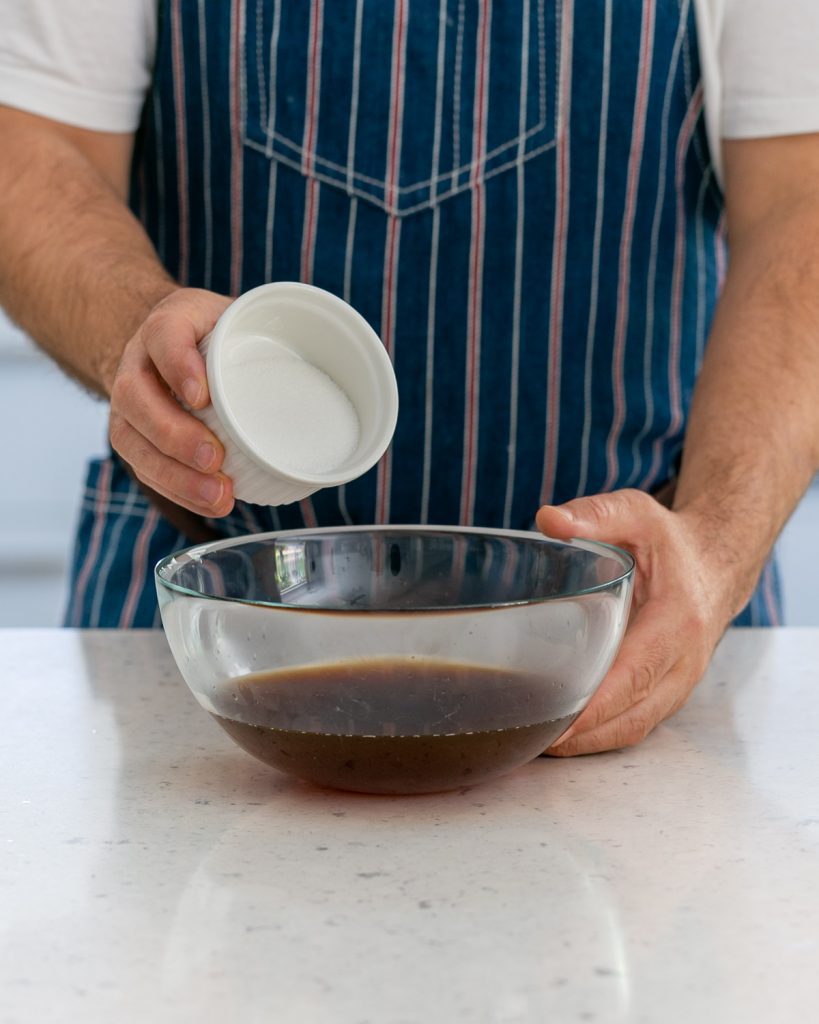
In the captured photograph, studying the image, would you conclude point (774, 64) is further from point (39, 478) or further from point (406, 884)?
point (39, 478)

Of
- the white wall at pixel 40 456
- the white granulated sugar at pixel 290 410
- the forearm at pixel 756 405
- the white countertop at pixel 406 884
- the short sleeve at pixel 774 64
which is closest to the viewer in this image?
the white countertop at pixel 406 884

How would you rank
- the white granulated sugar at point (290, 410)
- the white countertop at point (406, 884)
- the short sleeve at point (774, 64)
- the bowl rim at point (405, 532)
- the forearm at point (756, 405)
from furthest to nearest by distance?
the short sleeve at point (774, 64), the forearm at point (756, 405), the white granulated sugar at point (290, 410), the bowl rim at point (405, 532), the white countertop at point (406, 884)

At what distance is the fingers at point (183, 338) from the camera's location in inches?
33.1

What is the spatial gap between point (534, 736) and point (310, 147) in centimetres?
76

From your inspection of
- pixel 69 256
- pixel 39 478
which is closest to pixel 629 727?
pixel 69 256

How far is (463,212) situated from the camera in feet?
4.45

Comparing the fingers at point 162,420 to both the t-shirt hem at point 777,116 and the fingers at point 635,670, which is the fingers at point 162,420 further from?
the t-shirt hem at point 777,116

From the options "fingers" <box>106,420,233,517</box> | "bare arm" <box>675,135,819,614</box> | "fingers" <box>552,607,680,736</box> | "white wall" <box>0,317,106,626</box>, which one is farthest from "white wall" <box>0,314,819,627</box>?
"fingers" <box>552,607,680,736</box>

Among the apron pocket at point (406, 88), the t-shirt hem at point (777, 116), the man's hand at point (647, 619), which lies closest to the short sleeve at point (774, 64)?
the t-shirt hem at point (777, 116)

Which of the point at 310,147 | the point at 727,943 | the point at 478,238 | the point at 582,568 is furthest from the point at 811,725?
the point at 310,147

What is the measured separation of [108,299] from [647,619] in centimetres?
53

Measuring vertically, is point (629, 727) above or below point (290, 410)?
below

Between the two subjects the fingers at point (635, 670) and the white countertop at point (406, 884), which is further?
the fingers at point (635, 670)

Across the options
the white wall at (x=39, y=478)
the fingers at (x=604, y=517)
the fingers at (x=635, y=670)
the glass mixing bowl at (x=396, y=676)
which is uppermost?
the fingers at (x=604, y=517)
